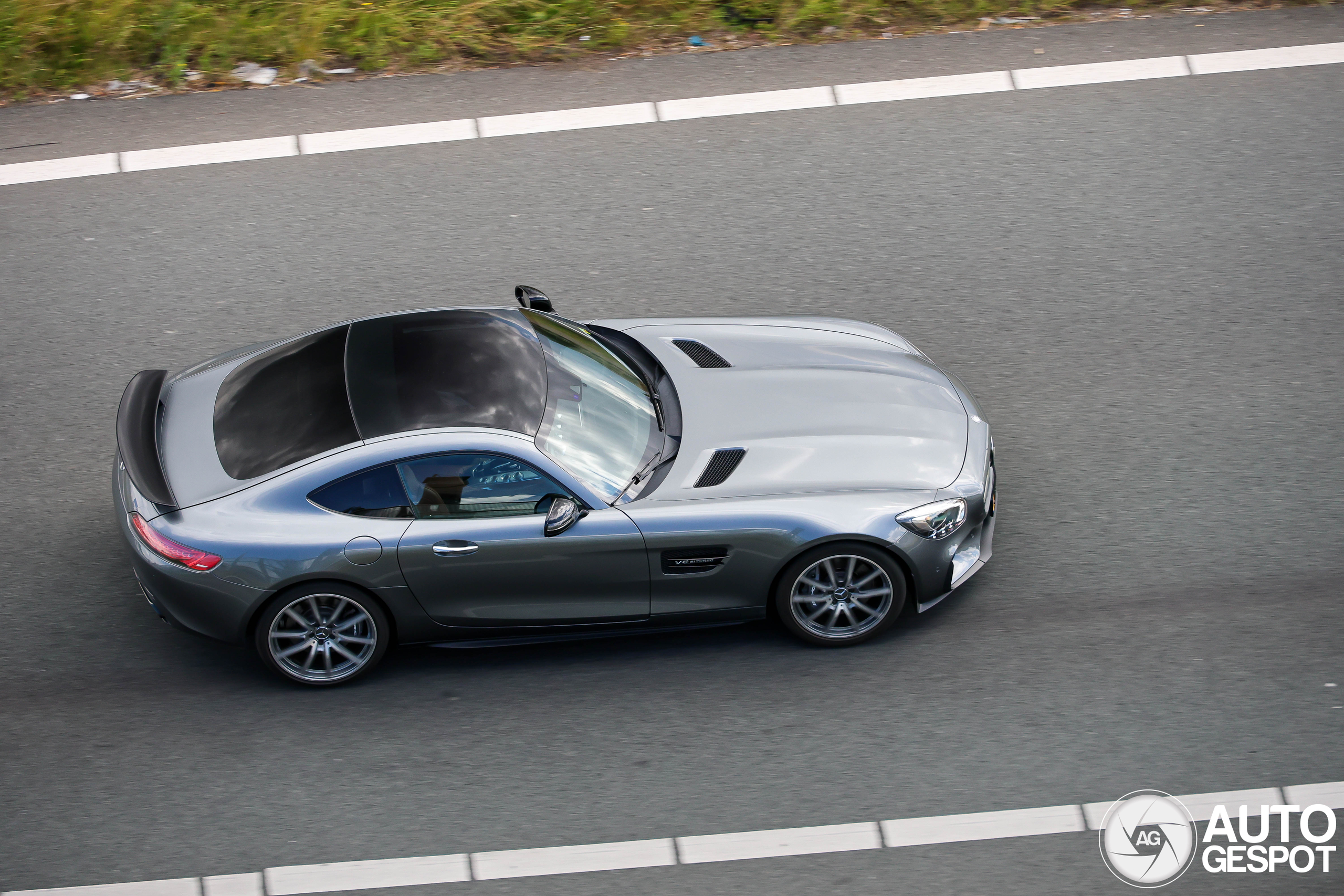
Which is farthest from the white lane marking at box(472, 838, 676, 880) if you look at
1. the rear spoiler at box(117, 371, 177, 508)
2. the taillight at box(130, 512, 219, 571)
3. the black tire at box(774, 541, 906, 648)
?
the rear spoiler at box(117, 371, 177, 508)

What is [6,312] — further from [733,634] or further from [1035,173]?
[1035,173]

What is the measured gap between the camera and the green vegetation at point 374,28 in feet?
31.3

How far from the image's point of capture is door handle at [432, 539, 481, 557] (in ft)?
19.4

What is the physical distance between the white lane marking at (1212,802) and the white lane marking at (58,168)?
6973 mm

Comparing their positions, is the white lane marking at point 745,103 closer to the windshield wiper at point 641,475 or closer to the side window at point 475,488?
the windshield wiper at point 641,475

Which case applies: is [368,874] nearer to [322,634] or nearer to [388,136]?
[322,634]

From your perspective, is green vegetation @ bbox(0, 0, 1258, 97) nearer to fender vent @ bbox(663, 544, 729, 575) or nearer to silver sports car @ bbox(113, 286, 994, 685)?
silver sports car @ bbox(113, 286, 994, 685)

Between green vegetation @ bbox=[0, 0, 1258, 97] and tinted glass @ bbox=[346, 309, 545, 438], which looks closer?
tinted glass @ bbox=[346, 309, 545, 438]

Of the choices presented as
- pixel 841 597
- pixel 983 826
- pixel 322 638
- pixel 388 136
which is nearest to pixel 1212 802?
pixel 983 826

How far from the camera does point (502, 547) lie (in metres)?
5.94

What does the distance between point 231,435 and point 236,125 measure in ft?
12.4

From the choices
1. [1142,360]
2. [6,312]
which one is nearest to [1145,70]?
[1142,360]

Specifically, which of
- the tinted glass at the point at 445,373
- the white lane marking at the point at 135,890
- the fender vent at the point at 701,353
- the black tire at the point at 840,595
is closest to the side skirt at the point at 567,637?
the black tire at the point at 840,595

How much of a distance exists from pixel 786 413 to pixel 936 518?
867 mm
